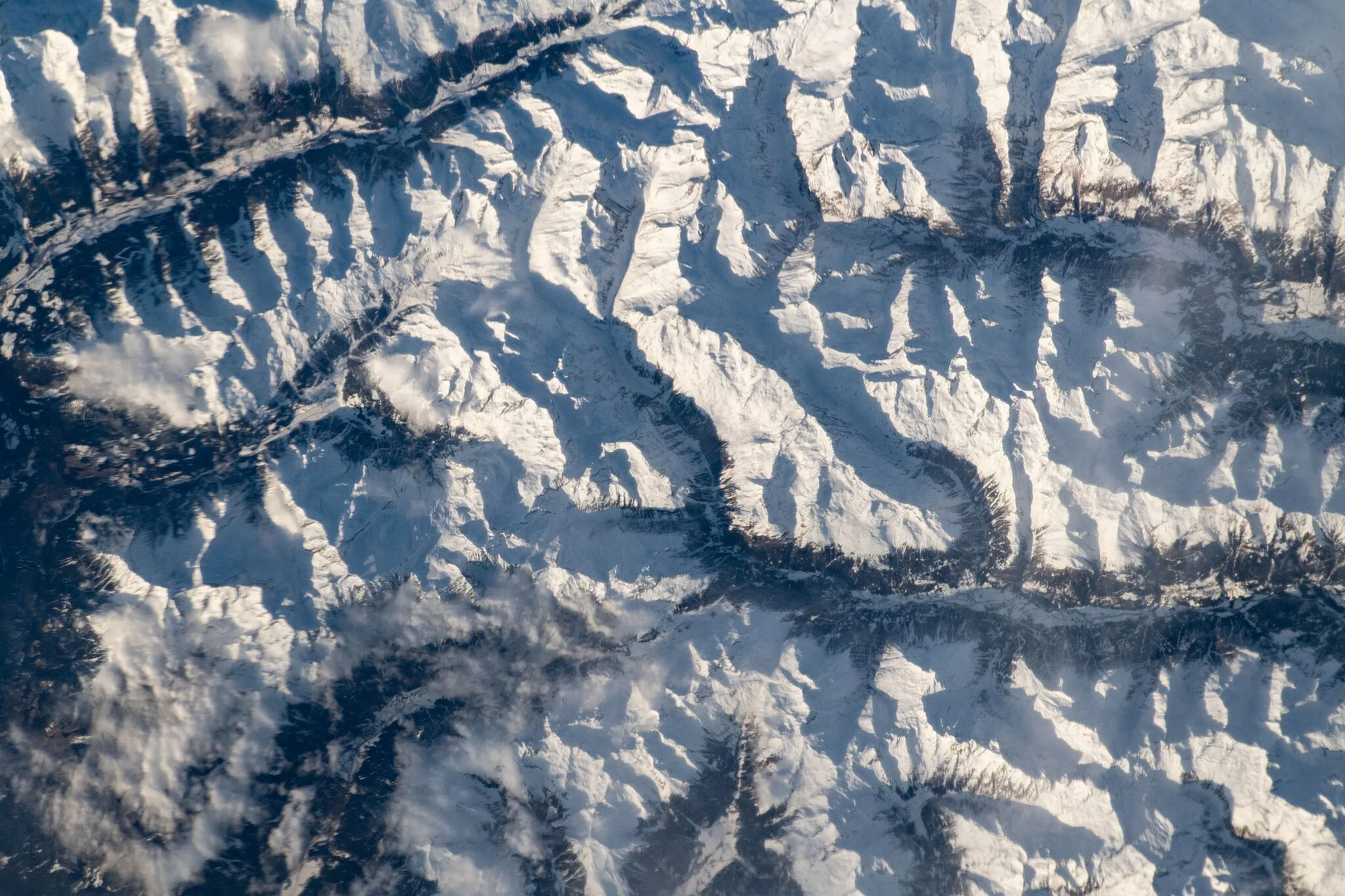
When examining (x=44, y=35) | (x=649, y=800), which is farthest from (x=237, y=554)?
(x=44, y=35)

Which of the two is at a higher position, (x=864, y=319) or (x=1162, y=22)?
(x=1162, y=22)

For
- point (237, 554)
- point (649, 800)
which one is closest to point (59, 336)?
point (237, 554)

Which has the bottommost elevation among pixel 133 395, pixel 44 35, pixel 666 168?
pixel 133 395

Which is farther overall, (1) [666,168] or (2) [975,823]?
(1) [666,168]

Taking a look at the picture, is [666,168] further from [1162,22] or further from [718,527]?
[1162,22]

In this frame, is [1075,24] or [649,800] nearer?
[649,800]

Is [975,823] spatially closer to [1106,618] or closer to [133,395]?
[1106,618]
